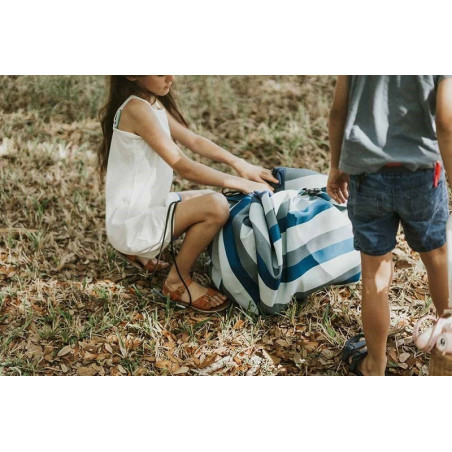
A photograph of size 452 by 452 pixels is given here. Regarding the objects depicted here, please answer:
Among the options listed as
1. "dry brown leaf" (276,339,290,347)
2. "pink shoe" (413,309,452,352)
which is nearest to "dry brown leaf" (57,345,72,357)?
"dry brown leaf" (276,339,290,347)

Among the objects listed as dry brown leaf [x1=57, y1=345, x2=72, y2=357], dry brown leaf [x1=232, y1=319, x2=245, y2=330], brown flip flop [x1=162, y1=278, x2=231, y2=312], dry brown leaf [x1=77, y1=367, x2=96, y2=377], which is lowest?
dry brown leaf [x1=77, y1=367, x2=96, y2=377]

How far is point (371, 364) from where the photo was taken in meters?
1.94

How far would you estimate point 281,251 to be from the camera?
221 centimetres

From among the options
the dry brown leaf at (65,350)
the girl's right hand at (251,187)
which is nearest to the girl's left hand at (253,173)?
the girl's right hand at (251,187)

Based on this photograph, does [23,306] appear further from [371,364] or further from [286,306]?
[371,364]

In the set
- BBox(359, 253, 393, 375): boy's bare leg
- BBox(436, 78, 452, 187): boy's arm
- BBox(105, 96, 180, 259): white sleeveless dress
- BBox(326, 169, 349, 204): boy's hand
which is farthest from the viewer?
BBox(105, 96, 180, 259): white sleeveless dress

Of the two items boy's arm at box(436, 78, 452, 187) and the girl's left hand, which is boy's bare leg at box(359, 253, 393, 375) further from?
the girl's left hand

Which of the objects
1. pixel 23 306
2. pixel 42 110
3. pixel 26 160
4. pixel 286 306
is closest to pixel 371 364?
pixel 286 306

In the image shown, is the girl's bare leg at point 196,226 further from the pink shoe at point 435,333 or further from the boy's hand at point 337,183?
the pink shoe at point 435,333

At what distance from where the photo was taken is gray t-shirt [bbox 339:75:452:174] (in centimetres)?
154

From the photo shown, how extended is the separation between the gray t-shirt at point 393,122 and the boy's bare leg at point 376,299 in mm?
336

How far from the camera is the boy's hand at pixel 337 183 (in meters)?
1.89

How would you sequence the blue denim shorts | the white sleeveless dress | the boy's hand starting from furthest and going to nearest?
the white sleeveless dress
the boy's hand
the blue denim shorts

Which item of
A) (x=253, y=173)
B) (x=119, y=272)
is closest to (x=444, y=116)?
(x=253, y=173)
